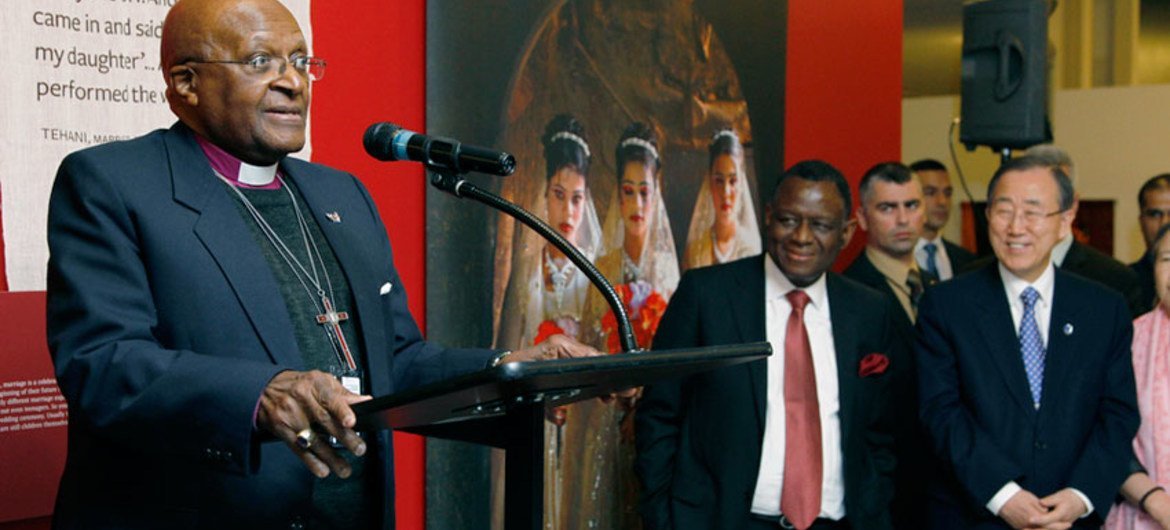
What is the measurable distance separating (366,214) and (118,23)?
0.78 meters

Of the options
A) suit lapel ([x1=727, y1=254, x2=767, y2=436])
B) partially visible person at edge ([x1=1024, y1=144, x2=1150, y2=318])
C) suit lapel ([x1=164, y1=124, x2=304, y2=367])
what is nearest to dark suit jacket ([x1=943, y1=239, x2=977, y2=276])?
partially visible person at edge ([x1=1024, y1=144, x2=1150, y2=318])

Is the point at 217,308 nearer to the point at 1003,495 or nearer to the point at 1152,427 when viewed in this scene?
the point at 1003,495

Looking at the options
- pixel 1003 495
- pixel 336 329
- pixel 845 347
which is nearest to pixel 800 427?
pixel 845 347

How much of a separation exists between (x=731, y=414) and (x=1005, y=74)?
228cm

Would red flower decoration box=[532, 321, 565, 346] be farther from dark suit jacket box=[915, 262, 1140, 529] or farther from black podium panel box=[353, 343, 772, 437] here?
black podium panel box=[353, 343, 772, 437]

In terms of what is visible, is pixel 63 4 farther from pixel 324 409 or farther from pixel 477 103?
pixel 324 409

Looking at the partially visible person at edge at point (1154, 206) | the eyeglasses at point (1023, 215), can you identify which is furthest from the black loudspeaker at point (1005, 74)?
the eyeglasses at point (1023, 215)

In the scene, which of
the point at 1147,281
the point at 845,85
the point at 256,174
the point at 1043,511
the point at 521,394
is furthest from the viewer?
the point at 845,85

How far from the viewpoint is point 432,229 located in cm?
367

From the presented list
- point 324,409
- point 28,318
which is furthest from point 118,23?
point 324,409

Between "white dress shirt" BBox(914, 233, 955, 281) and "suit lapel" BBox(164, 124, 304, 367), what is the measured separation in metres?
4.28

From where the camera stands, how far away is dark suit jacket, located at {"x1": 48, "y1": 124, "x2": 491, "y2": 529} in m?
1.88

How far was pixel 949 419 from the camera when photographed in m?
3.86

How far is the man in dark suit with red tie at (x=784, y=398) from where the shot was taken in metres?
3.79
